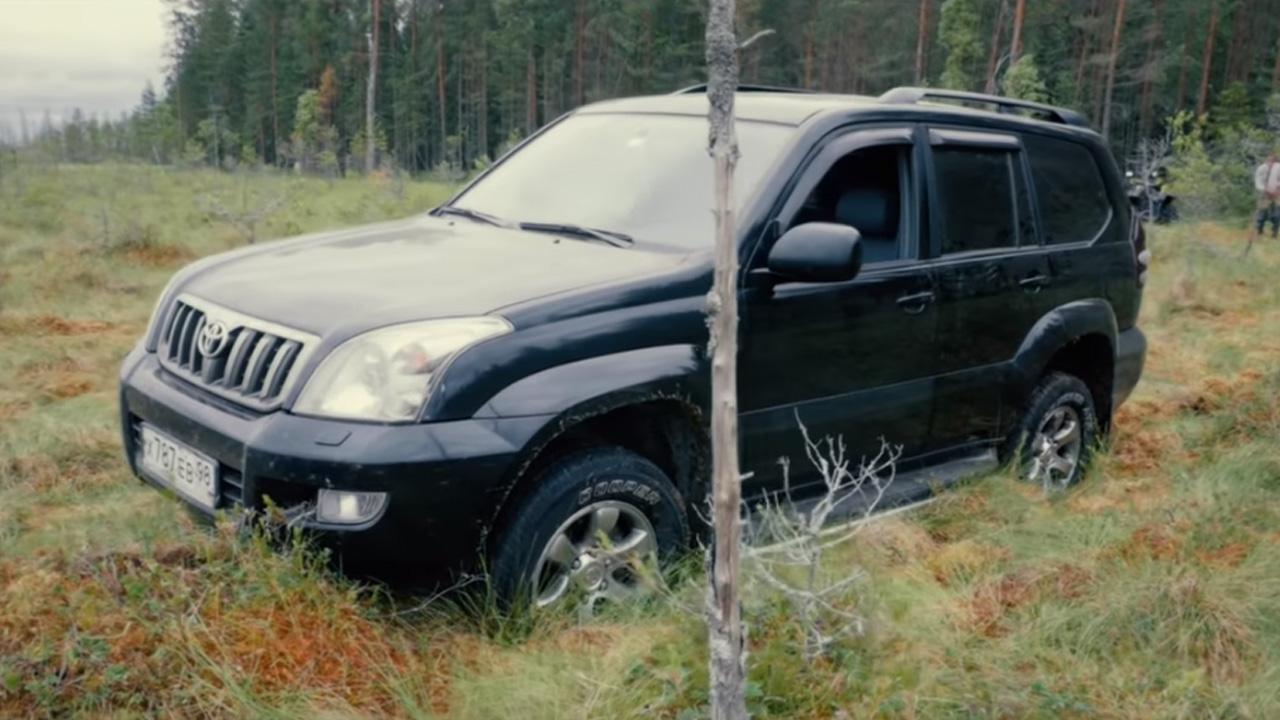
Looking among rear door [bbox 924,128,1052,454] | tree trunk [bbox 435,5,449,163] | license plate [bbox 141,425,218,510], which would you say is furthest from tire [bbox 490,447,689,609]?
tree trunk [bbox 435,5,449,163]

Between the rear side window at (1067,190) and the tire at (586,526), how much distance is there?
2494mm

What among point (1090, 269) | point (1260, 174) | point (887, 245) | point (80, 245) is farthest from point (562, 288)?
point (1260, 174)

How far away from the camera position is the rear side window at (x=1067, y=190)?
4.81 m

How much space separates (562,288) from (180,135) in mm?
47260

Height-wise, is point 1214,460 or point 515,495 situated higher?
point 515,495

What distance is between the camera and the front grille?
116 inches

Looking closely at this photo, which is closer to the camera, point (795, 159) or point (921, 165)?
point (795, 159)

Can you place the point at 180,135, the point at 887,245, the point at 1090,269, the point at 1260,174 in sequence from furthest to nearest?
1. the point at 180,135
2. the point at 1260,174
3. the point at 1090,269
4. the point at 887,245

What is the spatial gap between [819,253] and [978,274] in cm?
131

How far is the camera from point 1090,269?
4984 mm

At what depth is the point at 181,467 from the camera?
3.19 metres

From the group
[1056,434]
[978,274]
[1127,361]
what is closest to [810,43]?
[1127,361]

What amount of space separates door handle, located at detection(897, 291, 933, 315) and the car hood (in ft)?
3.36

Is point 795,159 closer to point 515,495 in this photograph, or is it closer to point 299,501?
point 515,495
